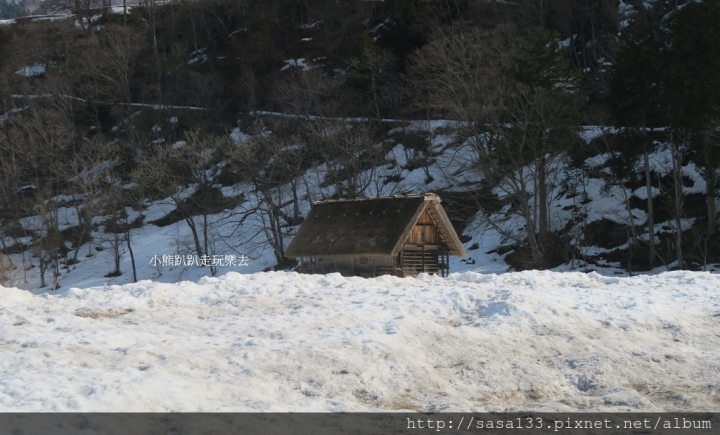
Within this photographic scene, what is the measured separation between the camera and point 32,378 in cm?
916

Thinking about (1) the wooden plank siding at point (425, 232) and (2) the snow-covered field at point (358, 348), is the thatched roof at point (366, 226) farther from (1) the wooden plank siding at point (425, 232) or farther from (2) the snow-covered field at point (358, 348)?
(2) the snow-covered field at point (358, 348)

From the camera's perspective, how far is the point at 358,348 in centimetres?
1141

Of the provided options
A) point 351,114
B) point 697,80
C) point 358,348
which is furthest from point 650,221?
point 358,348

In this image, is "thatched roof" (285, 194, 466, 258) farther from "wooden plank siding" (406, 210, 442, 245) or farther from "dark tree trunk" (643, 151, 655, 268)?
"dark tree trunk" (643, 151, 655, 268)

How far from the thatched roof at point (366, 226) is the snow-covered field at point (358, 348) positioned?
1449cm

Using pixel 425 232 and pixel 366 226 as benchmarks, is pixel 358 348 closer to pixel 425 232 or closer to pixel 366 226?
pixel 366 226

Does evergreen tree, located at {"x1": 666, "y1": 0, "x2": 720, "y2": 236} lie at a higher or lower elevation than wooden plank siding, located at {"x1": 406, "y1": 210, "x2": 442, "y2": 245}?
higher

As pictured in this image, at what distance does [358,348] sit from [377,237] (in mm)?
20263

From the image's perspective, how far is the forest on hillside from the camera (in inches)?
1599

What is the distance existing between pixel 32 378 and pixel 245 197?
49.2 m

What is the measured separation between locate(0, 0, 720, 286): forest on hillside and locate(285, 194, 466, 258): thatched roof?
9.37m

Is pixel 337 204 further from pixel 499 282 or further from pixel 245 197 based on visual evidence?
pixel 245 197

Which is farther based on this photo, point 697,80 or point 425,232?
point 697,80

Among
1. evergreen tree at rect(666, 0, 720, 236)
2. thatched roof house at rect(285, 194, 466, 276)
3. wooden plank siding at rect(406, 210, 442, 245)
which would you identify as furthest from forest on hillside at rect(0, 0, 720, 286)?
thatched roof house at rect(285, 194, 466, 276)
